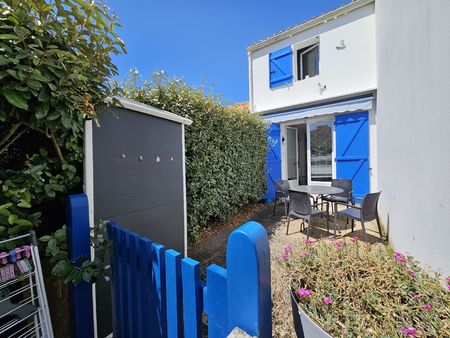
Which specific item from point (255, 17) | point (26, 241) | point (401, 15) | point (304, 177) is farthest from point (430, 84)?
point (304, 177)

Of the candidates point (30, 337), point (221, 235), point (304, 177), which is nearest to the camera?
point (30, 337)

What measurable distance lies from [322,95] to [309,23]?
2.48 metres

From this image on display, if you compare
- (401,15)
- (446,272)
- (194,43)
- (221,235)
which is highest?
(194,43)

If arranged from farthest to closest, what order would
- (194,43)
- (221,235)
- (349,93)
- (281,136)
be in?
1. (281,136)
2. (349,93)
3. (194,43)
4. (221,235)

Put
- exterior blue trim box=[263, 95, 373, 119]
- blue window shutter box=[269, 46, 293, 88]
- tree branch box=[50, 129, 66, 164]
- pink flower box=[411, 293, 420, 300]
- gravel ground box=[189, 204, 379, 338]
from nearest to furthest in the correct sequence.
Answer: pink flower box=[411, 293, 420, 300], tree branch box=[50, 129, 66, 164], gravel ground box=[189, 204, 379, 338], exterior blue trim box=[263, 95, 373, 119], blue window shutter box=[269, 46, 293, 88]

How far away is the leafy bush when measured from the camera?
3.80 ft

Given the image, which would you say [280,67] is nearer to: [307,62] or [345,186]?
[307,62]

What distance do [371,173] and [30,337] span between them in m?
7.72

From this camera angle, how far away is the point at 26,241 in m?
1.39

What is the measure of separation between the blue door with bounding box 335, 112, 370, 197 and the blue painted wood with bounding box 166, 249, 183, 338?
6985 mm

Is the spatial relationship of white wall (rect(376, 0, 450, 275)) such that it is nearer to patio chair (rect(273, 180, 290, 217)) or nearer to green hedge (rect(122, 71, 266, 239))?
patio chair (rect(273, 180, 290, 217))

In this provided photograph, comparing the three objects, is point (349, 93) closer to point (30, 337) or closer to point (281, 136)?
point (281, 136)

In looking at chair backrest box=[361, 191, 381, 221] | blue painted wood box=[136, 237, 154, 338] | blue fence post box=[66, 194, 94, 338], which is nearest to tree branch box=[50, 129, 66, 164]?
blue fence post box=[66, 194, 94, 338]

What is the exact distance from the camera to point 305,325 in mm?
1089
